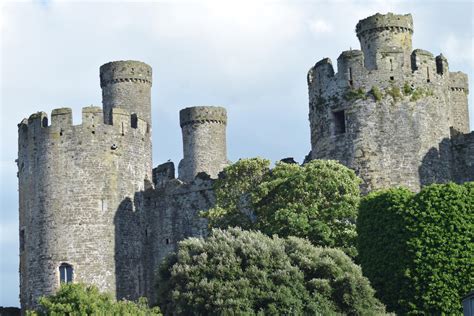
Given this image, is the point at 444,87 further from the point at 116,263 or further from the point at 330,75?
the point at 116,263

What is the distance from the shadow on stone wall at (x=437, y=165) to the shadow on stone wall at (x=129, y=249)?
12499mm

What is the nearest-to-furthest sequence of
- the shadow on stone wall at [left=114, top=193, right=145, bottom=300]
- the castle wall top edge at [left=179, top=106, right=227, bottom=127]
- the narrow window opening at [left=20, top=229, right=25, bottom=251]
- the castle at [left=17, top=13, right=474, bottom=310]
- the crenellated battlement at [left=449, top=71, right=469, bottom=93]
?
the castle at [left=17, top=13, right=474, bottom=310]
the shadow on stone wall at [left=114, top=193, right=145, bottom=300]
the narrow window opening at [left=20, top=229, right=25, bottom=251]
the crenellated battlement at [left=449, top=71, right=469, bottom=93]
the castle wall top edge at [left=179, top=106, right=227, bottom=127]

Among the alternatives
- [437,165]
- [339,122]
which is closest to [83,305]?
[339,122]

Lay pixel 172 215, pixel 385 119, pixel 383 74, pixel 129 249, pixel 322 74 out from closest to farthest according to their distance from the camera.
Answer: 1. pixel 385 119
2. pixel 383 74
3. pixel 322 74
4. pixel 129 249
5. pixel 172 215

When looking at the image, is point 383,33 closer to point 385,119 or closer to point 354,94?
point 354,94

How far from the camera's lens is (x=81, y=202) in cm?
4944

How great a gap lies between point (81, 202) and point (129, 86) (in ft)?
32.7

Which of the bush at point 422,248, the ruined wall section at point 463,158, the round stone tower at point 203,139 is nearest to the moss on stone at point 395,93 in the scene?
the ruined wall section at point 463,158

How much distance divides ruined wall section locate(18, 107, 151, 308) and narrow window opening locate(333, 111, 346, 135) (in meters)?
9.37

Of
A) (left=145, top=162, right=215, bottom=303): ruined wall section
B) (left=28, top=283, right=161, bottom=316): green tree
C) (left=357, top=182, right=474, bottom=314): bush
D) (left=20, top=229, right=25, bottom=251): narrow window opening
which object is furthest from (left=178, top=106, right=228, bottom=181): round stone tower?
(left=28, top=283, right=161, bottom=316): green tree

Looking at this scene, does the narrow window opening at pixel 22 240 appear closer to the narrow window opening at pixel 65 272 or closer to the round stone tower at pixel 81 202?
the round stone tower at pixel 81 202

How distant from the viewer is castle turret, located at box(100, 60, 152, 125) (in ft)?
190

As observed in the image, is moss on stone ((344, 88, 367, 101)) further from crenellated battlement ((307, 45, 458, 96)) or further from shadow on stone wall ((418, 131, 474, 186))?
shadow on stone wall ((418, 131, 474, 186))

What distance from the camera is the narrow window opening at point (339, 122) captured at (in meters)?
46.6
